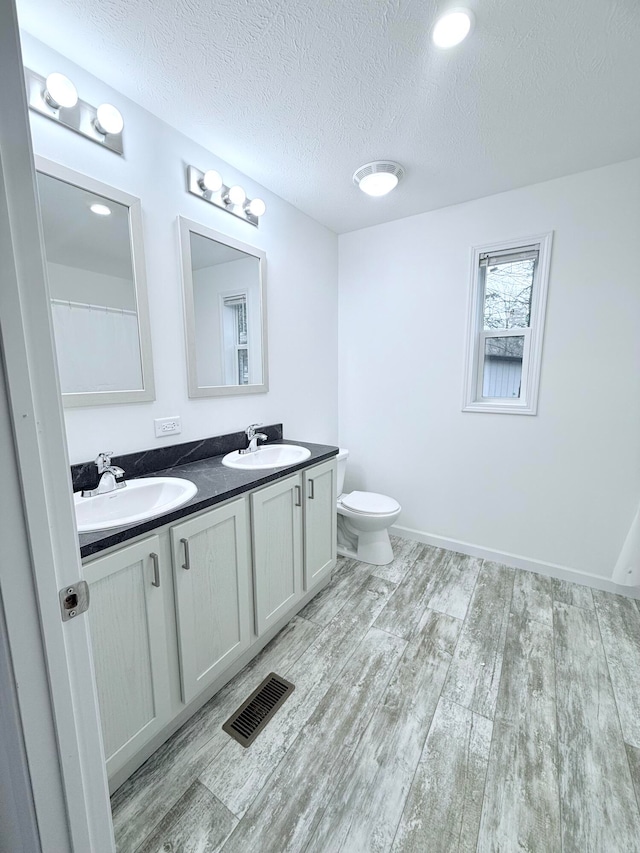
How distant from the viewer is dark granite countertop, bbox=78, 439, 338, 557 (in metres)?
0.99

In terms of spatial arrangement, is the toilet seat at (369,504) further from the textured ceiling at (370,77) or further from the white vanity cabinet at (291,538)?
the textured ceiling at (370,77)

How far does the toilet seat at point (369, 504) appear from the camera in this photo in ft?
7.85

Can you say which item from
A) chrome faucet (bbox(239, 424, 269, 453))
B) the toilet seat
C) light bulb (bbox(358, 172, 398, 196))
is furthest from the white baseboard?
light bulb (bbox(358, 172, 398, 196))

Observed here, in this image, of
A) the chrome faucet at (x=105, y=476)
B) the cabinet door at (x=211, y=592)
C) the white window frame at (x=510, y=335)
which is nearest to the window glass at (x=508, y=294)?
the white window frame at (x=510, y=335)

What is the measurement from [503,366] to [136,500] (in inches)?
94.9

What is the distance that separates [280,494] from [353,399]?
151 cm

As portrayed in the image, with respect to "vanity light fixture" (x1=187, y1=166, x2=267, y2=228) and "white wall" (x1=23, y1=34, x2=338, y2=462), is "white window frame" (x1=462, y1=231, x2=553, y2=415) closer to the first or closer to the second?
"white wall" (x1=23, y1=34, x2=338, y2=462)

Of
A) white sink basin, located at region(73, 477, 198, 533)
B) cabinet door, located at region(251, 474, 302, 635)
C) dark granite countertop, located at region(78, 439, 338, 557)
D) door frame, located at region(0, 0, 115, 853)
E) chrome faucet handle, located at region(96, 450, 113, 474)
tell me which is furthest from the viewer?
cabinet door, located at region(251, 474, 302, 635)

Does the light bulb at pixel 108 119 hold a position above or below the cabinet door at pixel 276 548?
above

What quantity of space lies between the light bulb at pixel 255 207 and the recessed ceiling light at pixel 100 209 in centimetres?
81

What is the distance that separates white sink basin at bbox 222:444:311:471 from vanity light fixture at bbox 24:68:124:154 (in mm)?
1437

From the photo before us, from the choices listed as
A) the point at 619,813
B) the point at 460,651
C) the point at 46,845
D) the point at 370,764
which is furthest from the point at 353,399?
the point at 46,845

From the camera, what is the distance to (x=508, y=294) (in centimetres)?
237

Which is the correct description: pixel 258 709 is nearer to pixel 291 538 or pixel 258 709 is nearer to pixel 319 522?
pixel 291 538
